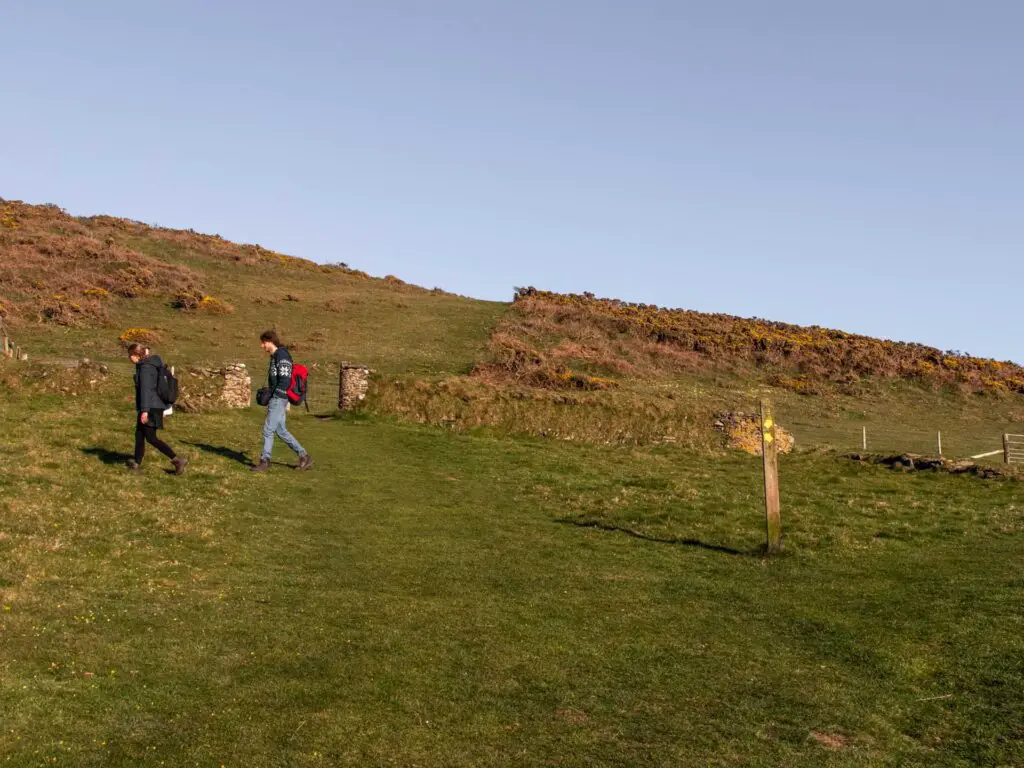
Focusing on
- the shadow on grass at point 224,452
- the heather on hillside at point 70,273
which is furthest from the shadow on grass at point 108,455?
the heather on hillside at point 70,273

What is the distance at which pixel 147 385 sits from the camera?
15.4 meters

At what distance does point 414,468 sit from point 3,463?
816cm

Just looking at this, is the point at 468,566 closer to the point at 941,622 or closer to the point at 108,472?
the point at 941,622

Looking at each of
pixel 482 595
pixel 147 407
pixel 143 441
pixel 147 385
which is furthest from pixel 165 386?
pixel 482 595

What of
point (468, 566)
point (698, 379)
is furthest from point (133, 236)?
point (468, 566)

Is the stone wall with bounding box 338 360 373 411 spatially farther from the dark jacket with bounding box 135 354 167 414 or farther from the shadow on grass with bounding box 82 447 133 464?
the dark jacket with bounding box 135 354 167 414

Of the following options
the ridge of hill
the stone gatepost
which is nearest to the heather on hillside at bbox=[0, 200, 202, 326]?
the ridge of hill

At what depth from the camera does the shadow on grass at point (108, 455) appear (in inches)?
637

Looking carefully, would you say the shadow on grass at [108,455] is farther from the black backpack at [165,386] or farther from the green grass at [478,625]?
A: the black backpack at [165,386]

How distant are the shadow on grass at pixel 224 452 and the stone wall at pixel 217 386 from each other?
264 inches

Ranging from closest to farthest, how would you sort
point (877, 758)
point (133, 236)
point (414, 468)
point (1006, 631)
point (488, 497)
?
1. point (877, 758)
2. point (1006, 631)
3. point (488, 497)
4. point (414, 468)
5. point (133, 236)

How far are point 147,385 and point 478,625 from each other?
9.14 meters

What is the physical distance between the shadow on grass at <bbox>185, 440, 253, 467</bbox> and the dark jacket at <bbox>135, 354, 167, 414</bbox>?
2.92 metres

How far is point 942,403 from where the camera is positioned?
174ft
